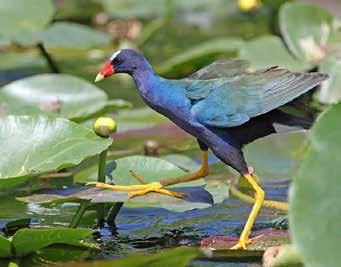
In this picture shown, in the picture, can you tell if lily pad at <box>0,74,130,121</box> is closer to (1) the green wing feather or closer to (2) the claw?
(1) the green wing feather

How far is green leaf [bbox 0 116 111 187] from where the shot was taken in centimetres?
240

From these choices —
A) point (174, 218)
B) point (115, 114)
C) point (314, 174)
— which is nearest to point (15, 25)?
point (115, 114)

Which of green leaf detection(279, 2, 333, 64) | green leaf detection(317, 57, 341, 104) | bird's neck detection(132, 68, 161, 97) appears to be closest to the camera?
bird's neck detection(132, 68, 161, 97)

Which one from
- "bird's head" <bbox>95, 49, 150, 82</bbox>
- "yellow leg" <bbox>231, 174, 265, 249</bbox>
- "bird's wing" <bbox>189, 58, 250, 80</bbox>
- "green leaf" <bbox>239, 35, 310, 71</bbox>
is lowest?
"yellow leg" <bbox>231, 174, 265, 249</bbox>

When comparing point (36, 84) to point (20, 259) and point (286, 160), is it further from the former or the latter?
point (20, 259)

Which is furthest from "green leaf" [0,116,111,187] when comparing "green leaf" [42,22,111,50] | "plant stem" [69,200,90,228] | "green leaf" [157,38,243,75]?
"green leaf" [42,22,111,50]

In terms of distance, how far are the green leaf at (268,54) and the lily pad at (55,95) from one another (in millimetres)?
738

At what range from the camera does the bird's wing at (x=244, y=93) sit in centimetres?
233

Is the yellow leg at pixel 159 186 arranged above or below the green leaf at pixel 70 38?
below

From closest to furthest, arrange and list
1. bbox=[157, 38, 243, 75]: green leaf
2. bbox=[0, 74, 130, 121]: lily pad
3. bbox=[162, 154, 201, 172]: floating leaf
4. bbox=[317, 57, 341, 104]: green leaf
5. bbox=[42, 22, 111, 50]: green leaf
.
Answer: bbox=[162, 154, 201, 172]: floating leaf → bbox=[0, 74, 130, 121]: lily pad → bbox=[317, 57, 341, 104]: green leaf → bbox=[157, 38, 243, 75]: green leaf → bbox=[42, 22, 111, 50]: green leaf

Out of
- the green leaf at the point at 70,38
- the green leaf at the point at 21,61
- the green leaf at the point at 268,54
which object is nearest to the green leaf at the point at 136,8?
the green leaf at the point at 70,38

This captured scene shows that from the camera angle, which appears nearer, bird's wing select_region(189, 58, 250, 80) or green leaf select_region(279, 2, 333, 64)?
bird's wing select_region(189, 58, 250, 80)

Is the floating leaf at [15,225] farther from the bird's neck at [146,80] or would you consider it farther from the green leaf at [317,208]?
the green leaf at [317,208]

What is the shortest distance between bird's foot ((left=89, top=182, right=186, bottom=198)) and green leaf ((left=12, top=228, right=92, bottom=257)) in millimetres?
210
